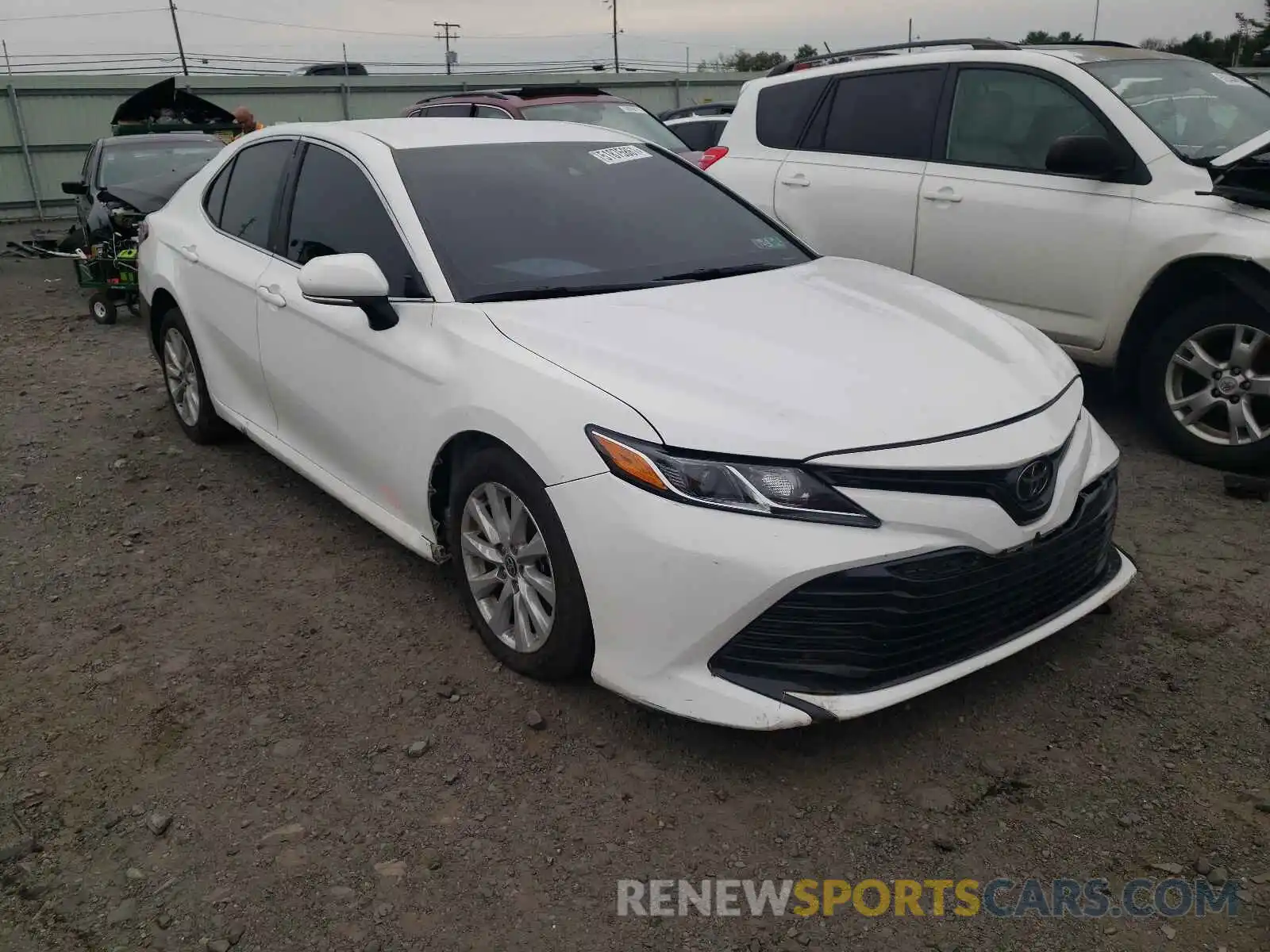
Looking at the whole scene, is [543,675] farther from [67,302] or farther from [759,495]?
[67,302]

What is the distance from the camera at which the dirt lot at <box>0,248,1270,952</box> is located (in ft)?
7.82

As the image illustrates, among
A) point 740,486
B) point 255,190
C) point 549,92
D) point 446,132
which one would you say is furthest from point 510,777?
point 549,92

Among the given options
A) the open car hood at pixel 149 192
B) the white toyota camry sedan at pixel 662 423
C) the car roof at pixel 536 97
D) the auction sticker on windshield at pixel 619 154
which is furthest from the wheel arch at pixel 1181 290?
the open car hood at pixel 149 192

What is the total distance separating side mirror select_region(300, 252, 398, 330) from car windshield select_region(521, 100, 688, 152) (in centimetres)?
648

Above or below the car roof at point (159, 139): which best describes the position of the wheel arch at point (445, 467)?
below

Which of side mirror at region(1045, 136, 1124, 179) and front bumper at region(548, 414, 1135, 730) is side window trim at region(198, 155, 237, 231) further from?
side mirror at region(1045, 136, 1124, 179)

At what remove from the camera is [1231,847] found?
8.16 ft

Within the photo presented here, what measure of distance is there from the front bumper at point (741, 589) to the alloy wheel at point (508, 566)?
254mm

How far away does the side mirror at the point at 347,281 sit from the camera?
10.9 feet

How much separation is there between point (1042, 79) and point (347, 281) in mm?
3753

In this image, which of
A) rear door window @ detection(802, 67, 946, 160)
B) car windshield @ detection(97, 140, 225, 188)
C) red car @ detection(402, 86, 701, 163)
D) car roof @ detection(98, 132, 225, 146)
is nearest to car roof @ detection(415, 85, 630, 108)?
red car @ detection(402, 86, 701, 163)

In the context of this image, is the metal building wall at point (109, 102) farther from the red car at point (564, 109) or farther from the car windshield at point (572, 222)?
the car windshield at point (572, 222)

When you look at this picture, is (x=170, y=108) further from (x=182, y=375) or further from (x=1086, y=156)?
(x=1086, y=156)

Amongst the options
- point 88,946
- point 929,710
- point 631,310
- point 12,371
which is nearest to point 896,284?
point 631,310
